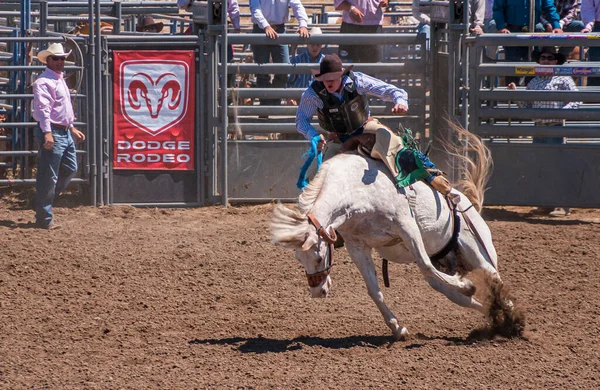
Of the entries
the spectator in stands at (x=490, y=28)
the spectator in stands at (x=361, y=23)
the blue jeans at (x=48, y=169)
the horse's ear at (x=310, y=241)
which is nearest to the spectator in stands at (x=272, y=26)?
the spectator in stands at (x=361, y=23)

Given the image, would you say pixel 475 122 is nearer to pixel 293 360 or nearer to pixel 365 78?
pixel 365 78

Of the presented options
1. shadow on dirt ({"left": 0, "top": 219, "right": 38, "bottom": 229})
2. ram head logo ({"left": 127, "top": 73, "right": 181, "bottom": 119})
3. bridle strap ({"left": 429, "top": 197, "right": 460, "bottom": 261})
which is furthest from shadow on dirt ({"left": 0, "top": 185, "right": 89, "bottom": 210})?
bridle strap ({"left": 429, "top": 197, "right": 460, "bottom": 261})

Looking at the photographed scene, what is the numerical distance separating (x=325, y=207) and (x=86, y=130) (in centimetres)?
576

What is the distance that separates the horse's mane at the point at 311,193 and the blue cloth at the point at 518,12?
6.04 meters

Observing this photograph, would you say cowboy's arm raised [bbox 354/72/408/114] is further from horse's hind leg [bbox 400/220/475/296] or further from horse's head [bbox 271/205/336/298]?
horse's head [bbox 271/205/336/298]

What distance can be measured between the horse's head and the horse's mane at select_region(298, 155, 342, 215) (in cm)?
13

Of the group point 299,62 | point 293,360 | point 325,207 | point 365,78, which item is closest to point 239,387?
point 293,360

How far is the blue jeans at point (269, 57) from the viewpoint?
418 inches

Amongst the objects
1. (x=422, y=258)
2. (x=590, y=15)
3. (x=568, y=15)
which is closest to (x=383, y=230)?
(x=422, y=258)

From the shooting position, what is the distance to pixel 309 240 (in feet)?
17.3

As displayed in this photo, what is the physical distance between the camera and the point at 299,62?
11.1 meters

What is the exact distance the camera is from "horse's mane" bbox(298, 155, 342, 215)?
5.50 m

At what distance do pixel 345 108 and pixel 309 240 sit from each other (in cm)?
115

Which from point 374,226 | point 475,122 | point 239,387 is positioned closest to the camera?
point 239,387
